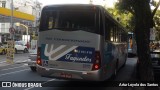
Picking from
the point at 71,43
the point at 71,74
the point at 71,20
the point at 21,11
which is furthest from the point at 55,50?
the point at 21,11

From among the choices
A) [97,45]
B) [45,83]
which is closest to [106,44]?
[97,45]

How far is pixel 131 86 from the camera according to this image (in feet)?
35.1

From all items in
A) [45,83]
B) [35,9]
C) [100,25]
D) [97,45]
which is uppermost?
[35,9]

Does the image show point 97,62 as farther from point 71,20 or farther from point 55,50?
point 71,20

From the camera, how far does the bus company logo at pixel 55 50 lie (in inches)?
424

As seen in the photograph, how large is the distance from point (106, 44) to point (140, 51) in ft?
4.04

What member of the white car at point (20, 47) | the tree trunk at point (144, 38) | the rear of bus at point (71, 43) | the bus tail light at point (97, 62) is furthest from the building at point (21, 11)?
the tree trunk at point (144, 38)

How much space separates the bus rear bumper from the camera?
10.4 metres

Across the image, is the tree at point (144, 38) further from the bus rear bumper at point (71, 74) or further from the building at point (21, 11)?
the building at point (21, 11)

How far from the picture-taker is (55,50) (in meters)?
10.9

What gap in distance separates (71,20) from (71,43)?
31.8 inches

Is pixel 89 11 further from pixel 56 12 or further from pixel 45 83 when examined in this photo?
pixel 45 83

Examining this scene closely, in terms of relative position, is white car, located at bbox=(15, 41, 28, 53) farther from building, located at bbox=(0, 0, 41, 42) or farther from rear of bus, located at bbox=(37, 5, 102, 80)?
rear of bus, located at bbox=(37, 5, 102, 80)

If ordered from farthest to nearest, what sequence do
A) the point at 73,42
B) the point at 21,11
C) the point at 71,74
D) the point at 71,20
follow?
the point at 21,11
the point at 71,20
the point at 73,42
the point at 71,74
